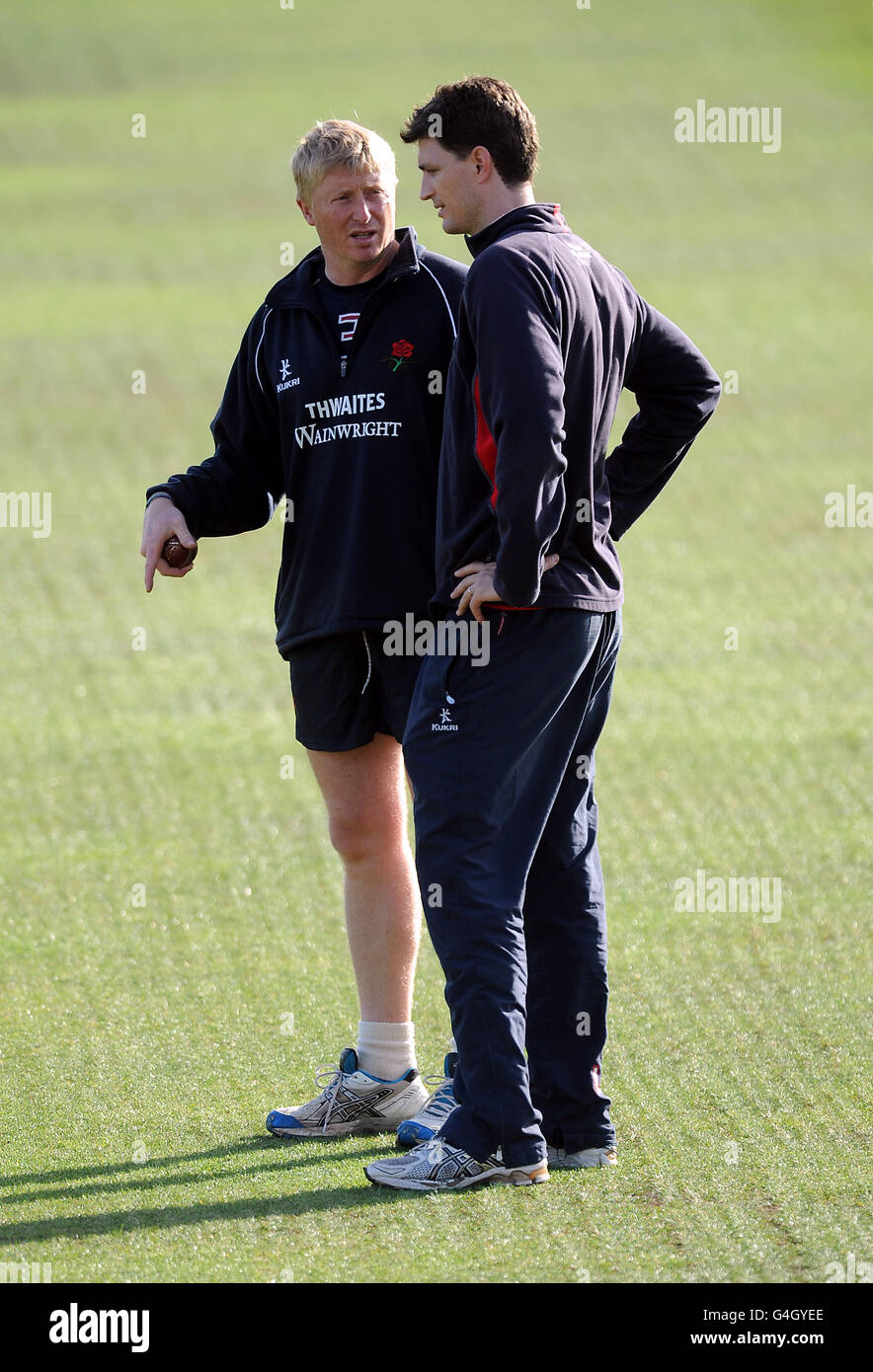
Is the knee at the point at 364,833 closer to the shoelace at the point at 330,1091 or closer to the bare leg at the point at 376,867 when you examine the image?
the bare leg at the point at 376,867

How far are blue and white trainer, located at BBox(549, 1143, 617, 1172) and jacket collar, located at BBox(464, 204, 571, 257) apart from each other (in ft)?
6.00

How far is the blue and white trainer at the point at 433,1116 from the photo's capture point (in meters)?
3.70

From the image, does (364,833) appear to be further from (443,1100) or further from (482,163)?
(482,163)

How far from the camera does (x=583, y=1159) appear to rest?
3.57 meters

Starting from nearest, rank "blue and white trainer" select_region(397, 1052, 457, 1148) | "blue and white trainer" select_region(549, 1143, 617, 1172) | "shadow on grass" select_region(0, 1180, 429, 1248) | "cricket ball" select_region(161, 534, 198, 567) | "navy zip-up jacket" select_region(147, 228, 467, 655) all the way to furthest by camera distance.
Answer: "shadow on grass" select_region(0, 1180, 429, 1248) → "blue and white trainer" select_region(549, 1143, 617, 1172) → "blue and white trainer" select_region(397, 1052, 457, 1148) → "navy zip-up jacket" select_region(147, 228, 467, 655) → "cricket ball" select_region(161, 534, 198, 567)

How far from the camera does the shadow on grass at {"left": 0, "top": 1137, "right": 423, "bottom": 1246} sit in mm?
3303

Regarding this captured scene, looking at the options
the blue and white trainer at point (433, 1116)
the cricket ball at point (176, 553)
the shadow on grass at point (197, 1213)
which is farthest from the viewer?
the cricket ball at point (176, 553)

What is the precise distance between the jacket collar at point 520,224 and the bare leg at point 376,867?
46.3 inches

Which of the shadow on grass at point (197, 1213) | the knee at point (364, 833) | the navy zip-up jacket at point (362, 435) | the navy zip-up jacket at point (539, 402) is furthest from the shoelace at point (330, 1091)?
the navy zip-up jacket at point (539, 402)

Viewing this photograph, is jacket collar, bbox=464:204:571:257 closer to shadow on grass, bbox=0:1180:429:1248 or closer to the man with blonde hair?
the man with blonde hair

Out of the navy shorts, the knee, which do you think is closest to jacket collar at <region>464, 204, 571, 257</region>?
the navy shorts

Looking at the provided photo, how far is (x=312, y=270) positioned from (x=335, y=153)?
295 mm
